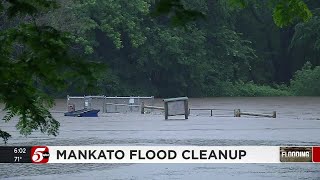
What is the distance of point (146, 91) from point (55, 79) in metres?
63.4

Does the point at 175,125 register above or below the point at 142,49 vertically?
below

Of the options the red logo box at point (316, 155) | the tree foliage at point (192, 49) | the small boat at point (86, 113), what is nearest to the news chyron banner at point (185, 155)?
the red logo box at point (316, 155)

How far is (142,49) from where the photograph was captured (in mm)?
68000

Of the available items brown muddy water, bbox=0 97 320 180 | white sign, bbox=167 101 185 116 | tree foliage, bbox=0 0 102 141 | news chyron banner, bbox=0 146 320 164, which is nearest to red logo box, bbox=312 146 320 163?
news chyron banner, bbox=0 146 320 164

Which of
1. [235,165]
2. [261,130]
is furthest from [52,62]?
[261,130]

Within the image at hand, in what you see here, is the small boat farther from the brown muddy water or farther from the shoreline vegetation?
the shoreline vegetation

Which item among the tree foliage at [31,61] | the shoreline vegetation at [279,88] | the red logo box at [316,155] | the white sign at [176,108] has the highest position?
the shoreline vegetation at [279,88]

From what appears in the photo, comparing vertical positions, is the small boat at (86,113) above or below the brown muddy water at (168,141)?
above

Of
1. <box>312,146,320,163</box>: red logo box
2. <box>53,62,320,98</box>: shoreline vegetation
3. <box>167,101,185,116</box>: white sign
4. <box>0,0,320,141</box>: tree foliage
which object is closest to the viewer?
<box>312,146,320,163</box>: red logo box

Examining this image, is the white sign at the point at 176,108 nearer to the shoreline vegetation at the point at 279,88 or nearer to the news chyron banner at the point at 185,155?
the news chyron banner at the point at 185,155

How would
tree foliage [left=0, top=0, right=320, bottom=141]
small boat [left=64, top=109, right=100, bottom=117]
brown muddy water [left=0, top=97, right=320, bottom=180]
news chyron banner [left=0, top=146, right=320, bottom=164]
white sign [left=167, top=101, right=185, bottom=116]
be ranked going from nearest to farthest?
brown muddy water [left=0, top=97, right=320, bottom=180] → news chyron banner [left=0, top=146, right=320, bottom=164] → white sign [left=167, top=101, right=185, bottom=116] → small boat [left=64, top=109, right=100, bottom=117] → tree foliage [left=0, top=0, right=320, bottom=141]

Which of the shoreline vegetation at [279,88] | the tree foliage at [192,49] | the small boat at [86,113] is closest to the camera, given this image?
the small boat at [86,113]

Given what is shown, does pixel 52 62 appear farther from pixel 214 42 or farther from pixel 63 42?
pixel 214 42

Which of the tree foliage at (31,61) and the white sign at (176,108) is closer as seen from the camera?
the tree foliage at (31,61)
